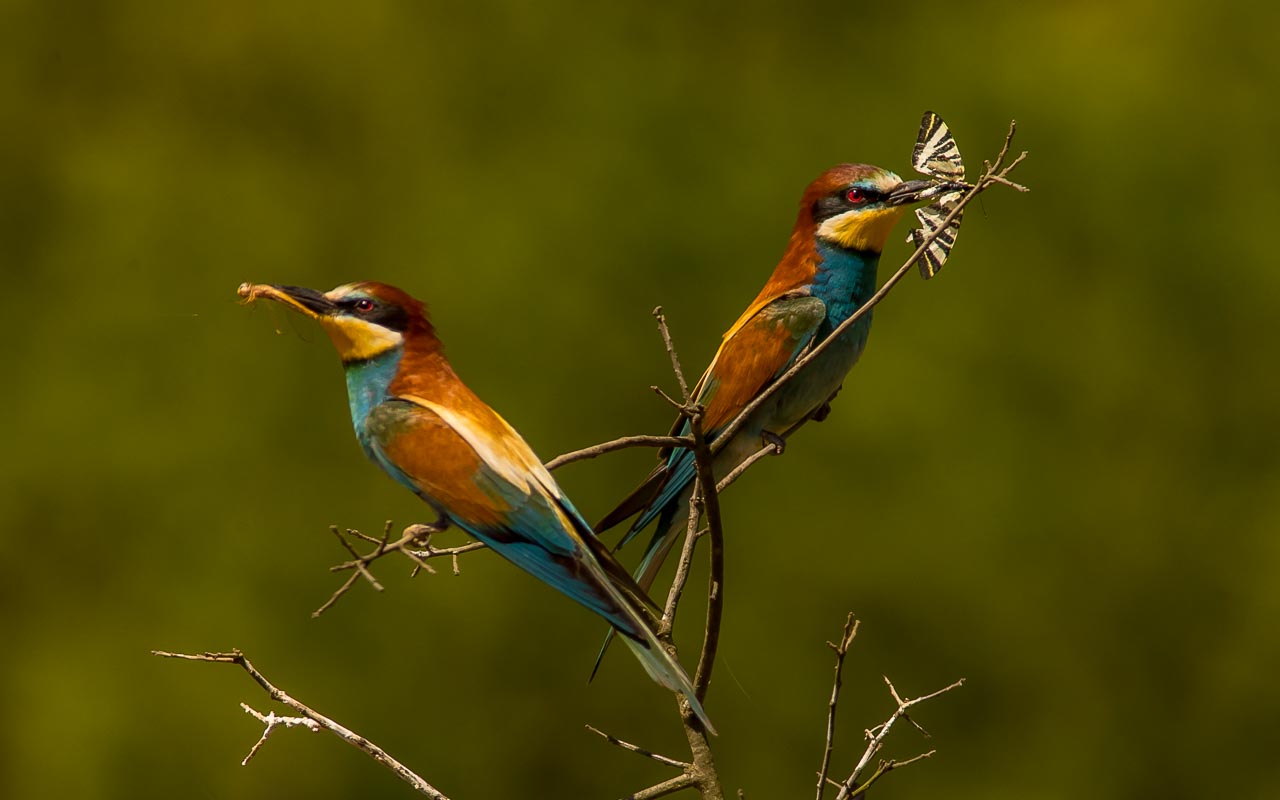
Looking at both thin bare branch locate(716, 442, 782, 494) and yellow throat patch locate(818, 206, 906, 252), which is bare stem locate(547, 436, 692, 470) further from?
yellow throat patch locate(818, 206, 906, 252)

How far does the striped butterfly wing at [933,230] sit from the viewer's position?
1849mm

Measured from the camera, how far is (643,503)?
2.10 m

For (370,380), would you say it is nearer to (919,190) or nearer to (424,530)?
(424,530)

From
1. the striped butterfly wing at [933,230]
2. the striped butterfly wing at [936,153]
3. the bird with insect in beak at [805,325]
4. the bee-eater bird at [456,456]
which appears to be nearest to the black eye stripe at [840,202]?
the bird with insect in beak at [805,325]

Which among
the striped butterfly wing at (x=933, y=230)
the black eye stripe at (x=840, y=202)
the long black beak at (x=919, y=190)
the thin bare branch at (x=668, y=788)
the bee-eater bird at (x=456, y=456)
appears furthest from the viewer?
the black eye stripe at (x=840, y=202)

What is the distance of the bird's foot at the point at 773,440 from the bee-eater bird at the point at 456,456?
0.61 metres

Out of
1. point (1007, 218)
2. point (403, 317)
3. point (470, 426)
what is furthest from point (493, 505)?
point (1007, 218)

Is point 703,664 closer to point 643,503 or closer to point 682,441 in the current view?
point 682,441

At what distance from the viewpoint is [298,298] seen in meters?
1.60

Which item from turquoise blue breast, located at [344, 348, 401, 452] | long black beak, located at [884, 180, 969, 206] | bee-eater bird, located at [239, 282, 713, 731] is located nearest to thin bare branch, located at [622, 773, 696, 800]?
bee-eater bird, located at [239, 282, 713, 731]

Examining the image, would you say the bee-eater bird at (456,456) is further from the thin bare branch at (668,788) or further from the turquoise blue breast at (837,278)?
the turquoise blue breast at (837,278)

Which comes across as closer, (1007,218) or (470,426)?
(470,426)

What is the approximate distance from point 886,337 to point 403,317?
380 centimetres

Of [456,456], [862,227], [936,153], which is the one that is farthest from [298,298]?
[862,227]
